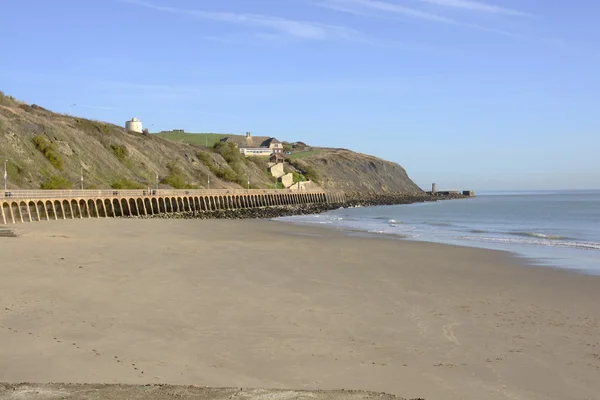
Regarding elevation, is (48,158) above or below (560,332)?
above

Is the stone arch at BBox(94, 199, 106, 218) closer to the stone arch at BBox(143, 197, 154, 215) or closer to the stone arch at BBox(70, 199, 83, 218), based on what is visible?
the stone arch at BBox(70, 199, 83, 218)

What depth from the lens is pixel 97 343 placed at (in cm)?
1059

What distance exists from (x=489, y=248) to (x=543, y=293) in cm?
1616

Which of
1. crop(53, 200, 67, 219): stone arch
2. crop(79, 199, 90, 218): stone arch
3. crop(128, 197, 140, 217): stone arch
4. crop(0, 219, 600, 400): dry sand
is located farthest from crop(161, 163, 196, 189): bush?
crop(0, 219, 600, 400): dry sand

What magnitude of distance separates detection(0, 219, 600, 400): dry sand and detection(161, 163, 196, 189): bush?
72.4 m

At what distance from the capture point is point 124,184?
78062mm

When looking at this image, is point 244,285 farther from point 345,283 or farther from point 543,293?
point 543,293

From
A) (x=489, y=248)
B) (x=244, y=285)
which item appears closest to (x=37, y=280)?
(x=244, y=285)

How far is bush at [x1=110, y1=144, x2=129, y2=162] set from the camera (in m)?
93.6

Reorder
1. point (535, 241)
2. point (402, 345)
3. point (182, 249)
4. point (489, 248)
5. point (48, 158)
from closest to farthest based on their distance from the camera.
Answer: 1. point (402, 345)
2. point (182, 249)
3. point (489, 248)
4. point (535, 241)
5. point (48, 158)

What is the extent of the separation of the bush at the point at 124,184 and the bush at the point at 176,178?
12919 mm

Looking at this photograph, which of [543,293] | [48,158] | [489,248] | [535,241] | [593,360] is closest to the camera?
[593,360]

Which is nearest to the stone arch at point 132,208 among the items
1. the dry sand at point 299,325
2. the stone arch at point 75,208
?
the stone arch at point 75,208

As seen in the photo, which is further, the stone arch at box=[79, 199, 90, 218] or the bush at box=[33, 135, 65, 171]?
the bush at box=[33, 135, 65, 171]
